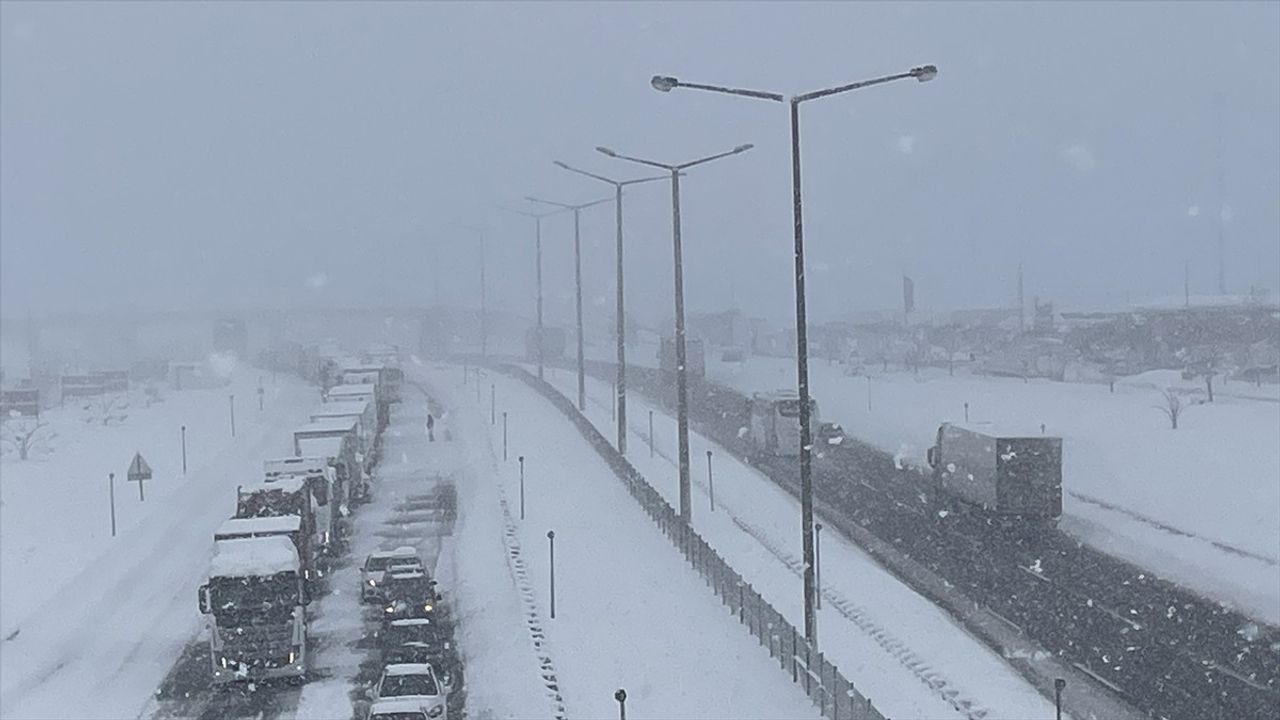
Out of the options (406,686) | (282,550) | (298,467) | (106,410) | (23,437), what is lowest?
(406,686)

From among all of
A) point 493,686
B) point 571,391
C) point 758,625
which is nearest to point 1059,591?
point 758,625

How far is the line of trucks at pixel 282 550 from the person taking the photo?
25578mm

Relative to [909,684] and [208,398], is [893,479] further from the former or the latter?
[208,398]

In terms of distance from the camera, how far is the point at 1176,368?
10219cm

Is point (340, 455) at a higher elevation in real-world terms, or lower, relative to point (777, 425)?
higher

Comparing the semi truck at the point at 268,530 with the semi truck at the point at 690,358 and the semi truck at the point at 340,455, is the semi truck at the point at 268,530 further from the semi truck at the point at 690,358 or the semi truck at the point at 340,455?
the semi truck at the point at 690,358

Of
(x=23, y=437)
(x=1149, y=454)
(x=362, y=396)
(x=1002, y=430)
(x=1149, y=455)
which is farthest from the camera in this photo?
(x=23, y=437)

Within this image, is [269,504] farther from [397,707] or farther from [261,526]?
[397,707]

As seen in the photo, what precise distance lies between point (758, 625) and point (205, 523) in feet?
81.8

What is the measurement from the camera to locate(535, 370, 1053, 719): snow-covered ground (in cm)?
2425

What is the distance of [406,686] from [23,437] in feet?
182

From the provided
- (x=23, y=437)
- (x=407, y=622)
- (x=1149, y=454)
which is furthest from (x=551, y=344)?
(x=407, y=622)

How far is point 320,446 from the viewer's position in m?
45.4

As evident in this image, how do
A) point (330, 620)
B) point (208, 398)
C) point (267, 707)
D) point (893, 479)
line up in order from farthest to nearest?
1. point (208, 398)
2. point (893, 479)
3. point (330, 620)
4. point (267, 707)
